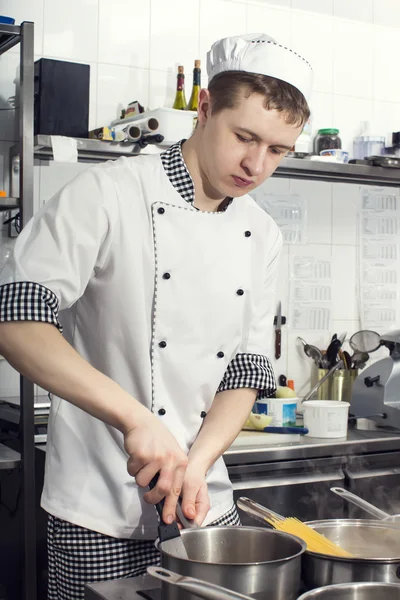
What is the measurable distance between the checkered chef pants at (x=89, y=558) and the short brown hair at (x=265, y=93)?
77 cm

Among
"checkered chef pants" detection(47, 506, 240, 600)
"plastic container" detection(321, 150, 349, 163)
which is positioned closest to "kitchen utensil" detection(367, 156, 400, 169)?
"plastic container" detection(321, 150, 349, 163)

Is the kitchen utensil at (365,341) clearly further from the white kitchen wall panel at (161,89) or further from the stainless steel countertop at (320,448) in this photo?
the white kitchen wall panel at (161,89)

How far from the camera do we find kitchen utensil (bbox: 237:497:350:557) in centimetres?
108

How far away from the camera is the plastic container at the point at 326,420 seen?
8.90 feet

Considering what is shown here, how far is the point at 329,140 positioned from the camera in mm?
3324

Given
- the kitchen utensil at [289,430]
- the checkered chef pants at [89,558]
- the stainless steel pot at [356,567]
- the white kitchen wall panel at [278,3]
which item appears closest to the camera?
the stainless steel pot at [356,567]

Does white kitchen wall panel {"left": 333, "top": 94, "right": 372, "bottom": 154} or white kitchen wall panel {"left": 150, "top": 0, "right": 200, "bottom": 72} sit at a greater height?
white kitchen wall panel {"left": 150, "top": 0, "right": 200, "bottom": 72}

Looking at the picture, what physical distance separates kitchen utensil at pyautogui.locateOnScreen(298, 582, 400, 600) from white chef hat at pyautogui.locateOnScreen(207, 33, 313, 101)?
844 millimetres

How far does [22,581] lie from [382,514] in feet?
5.24

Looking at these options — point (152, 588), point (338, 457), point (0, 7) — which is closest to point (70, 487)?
point (152, 588)

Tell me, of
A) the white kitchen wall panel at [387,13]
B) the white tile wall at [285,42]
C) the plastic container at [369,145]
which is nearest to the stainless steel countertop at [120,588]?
the white tile wall at [285,42]

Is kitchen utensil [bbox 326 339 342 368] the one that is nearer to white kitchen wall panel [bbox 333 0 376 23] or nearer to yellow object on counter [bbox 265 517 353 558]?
white kitchen wall panel [bbox 333 0 376 23]

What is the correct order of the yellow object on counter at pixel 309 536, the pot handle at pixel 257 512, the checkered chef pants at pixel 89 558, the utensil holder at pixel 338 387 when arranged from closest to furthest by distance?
the yellow object on counter at pixel 309 536
the pot handle at pixel 257 512
the checkered chef pants at pixel 89 558
the utensil holder at pixel 338 387

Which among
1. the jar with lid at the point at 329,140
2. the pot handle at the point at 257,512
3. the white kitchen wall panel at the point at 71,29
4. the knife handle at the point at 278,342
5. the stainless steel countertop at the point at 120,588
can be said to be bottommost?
the stainless steel countertop at the point at 120,588
